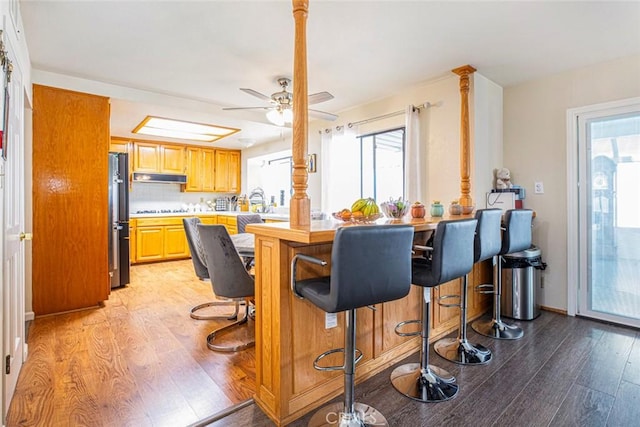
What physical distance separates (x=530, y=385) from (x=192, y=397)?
202cm

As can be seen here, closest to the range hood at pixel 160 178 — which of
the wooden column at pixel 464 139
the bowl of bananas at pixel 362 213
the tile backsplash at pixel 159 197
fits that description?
the tile backsplash at pixel 159 197

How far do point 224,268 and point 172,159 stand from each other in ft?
14.7

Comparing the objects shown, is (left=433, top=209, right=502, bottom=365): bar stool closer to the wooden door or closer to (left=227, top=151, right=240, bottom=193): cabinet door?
the wooden door

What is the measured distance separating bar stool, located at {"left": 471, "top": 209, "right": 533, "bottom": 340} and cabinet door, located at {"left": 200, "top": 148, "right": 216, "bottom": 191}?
5.47 meters

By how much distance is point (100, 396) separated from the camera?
1.87m

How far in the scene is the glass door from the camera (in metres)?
2.86

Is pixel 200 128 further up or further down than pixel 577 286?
further up

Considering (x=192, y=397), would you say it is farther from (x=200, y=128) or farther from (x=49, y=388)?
(x=200, y=128)

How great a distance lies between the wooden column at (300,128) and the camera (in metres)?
1.71

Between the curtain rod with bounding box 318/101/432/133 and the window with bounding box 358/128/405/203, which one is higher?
the curtain rod with bounding box 318/101/432/133

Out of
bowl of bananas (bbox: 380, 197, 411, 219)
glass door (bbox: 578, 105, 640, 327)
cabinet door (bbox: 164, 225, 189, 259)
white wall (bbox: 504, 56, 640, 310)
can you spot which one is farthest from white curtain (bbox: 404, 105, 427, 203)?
cabinet door (bbox: 164, 225, 189, 259)

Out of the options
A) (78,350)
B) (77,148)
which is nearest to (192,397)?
(78,350)

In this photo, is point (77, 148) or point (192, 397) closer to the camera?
point (192, 397)

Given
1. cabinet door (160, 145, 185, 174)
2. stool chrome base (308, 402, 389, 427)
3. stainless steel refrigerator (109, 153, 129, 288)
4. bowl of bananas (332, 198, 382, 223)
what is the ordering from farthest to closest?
cabinet door (160, 145, 185, 174), stainless steel refrigerator (109, 153, 129, 288), bowl of bananas (332, 198, 382, 223), stool chrome base (308, 402, 389, 427)
